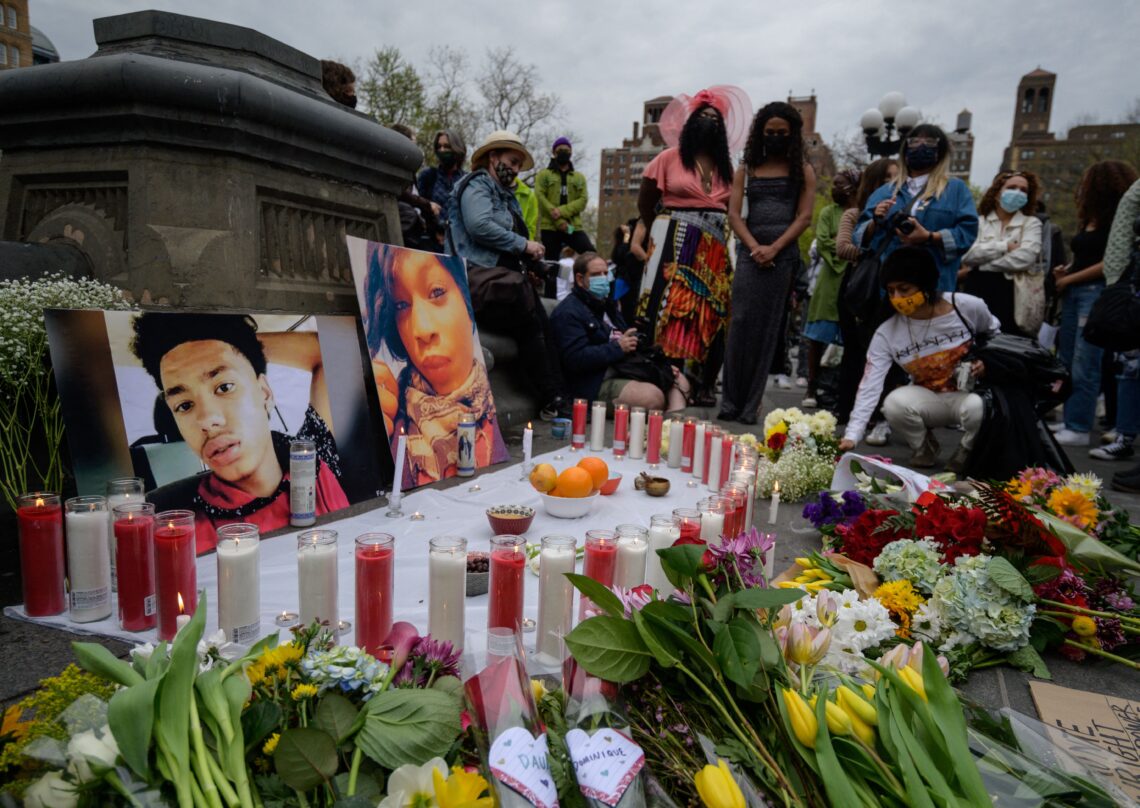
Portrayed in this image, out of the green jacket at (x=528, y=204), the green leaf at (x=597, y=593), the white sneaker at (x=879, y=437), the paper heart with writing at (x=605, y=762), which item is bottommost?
the white sneaker at (x=879, y=437)

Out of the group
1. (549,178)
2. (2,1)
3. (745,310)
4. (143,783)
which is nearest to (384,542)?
(143,783)

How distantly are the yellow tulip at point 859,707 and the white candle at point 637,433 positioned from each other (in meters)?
3.24

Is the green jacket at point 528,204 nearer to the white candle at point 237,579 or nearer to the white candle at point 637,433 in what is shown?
the white candle at point 637,433

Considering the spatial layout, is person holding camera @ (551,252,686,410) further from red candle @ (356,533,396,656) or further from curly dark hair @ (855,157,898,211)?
red candle @ (356,533,396,656)

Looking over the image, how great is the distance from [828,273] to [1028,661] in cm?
559

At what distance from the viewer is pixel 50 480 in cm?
240

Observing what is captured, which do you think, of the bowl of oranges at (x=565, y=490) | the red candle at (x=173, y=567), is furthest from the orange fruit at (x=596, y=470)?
the red candle at (x=173, y=567)

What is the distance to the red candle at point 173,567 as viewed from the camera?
1.85 m

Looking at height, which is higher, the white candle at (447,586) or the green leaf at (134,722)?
the green leaf at (134,722)

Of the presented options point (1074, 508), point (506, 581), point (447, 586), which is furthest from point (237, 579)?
point (1074, 508)

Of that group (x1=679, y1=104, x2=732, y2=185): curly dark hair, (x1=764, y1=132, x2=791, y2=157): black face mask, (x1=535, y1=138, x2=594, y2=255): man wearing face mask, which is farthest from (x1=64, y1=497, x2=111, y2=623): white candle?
(x1=535, y1=138, x2=594, y2=255): man wearing face mask

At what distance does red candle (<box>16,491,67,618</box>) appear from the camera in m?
1.91

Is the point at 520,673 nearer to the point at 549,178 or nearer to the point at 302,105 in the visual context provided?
the point at 302,105

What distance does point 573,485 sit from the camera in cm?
305
